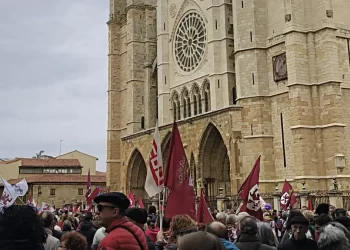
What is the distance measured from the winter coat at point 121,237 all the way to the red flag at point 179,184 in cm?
296

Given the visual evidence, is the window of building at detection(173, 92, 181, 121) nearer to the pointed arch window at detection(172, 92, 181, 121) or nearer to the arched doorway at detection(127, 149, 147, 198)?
the pointed arch window at detection(172, 92, 181, 121)

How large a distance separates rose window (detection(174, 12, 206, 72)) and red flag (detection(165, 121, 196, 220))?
75.9ft

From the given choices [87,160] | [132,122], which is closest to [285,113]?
[132,122]

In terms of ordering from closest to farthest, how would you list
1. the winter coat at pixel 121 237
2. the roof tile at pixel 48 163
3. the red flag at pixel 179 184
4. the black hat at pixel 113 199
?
1. the winter coat at pixel 121 237
2. the black hat at pixel 113 199
3. the red flag at pixel 179 184
4. the roof tile at pixel 48 163

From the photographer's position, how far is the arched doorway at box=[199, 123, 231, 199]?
26.2 m

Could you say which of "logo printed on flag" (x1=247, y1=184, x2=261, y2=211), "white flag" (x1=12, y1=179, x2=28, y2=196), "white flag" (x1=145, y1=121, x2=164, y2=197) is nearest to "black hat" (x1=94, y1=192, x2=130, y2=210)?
"white flag" (x1=145, y1=121, x2=164, y2=197)

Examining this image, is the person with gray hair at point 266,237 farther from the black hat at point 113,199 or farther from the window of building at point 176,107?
the window of building at point 176,107

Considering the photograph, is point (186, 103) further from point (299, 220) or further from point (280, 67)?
point (299, 220)

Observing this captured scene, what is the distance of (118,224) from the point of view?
3518mm

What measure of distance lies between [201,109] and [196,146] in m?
3.75

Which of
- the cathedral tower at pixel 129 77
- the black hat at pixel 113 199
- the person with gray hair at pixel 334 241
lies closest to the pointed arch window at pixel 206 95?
the cathedral tower at pixel 129 77

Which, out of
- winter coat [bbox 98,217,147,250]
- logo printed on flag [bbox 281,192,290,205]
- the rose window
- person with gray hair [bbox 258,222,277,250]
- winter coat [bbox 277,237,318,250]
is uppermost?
the rose window

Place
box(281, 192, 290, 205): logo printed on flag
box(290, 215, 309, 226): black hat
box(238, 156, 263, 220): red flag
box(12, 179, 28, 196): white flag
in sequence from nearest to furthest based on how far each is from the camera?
box(290, 215, 309, 226): black hat < box(238, 156, 263, 220): red flag < box(12, 179, 28, 196): white flag < box(281, 192, 290, 205): logo printed on flag

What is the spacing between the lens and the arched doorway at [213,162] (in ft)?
86.1
